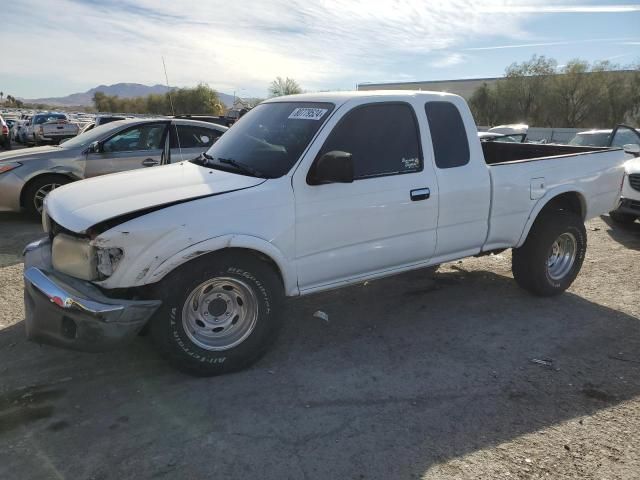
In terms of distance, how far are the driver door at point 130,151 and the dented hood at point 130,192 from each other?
408 centimetres

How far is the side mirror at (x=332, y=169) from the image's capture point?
353 cm

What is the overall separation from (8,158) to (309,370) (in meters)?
6.59

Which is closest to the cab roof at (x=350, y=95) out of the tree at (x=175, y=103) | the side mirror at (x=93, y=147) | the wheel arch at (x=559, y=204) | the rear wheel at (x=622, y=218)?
the wheel arch at (x=559, y=204)

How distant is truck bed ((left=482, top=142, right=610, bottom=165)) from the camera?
6.12m

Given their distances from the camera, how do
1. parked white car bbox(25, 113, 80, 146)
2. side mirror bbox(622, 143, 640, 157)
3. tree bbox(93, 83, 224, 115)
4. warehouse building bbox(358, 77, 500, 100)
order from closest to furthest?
side mirror bbox(622, 143, 640, 157)
parked white car bbox(25, 113, 80, 146)
warehouse building bbox(358, 77, 500, 100)
tree bbox(93, 83, 224, 115)

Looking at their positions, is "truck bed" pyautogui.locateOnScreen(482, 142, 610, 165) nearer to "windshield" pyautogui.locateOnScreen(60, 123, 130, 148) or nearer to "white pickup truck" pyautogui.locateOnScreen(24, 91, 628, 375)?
"white pickup truck" pyautogui.locateOnScreen(24, 91, 628, 375)

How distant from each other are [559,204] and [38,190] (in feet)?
23.8

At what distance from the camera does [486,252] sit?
4848 millimetres

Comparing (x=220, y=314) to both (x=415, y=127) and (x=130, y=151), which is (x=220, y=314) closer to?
(x=415, y=127)

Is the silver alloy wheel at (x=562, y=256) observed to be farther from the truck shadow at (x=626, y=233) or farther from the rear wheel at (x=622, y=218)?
the rear wheel at (x=622, y=218)

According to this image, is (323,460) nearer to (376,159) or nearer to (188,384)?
(188,384)

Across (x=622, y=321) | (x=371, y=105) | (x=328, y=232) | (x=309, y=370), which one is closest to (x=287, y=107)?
(x=371, y=105)

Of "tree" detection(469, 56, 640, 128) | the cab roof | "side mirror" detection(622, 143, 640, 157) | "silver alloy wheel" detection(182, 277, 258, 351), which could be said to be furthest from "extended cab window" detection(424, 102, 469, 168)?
"tree" detection(469, 56, 640, 128)

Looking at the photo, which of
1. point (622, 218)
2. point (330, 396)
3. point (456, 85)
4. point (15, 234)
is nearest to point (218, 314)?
point (330, 396)
